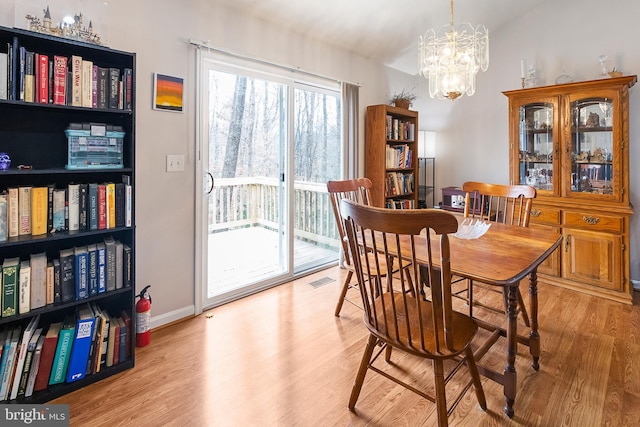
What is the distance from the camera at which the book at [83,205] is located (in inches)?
71.6

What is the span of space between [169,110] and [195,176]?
1.60 feet

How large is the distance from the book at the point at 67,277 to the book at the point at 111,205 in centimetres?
24

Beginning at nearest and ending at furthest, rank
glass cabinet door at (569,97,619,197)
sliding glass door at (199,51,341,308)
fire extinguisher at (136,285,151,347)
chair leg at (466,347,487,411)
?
chair leg at (466,347,487,411) → fire extinguisher at (136,285,151,347) → sliding glass door at (199,51,341,308) → glass cabinet door at (569,97,619,197)

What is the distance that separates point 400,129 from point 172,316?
9.91 ft

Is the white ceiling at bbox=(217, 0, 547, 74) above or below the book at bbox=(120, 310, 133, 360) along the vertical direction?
above

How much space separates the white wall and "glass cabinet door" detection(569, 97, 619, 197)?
41 centimetres

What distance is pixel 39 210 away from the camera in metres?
1.71

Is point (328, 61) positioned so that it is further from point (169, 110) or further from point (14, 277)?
point (14, 277)

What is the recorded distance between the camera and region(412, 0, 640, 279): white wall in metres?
3.19

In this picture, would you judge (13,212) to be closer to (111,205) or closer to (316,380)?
(111,205)

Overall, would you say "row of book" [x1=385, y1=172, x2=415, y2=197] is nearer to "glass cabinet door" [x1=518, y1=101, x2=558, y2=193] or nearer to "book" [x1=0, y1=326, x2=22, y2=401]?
"glass cabinet door" [x1=518, y1=101, x2=558, y2=193]

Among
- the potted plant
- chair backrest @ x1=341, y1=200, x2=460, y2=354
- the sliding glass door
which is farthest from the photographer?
the potted plant

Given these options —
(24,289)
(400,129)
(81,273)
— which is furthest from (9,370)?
(400,129)

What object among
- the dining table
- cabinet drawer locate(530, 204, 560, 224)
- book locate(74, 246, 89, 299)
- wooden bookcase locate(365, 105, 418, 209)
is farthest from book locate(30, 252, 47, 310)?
cabinet drawer locate(530, 204, 560, 224)
